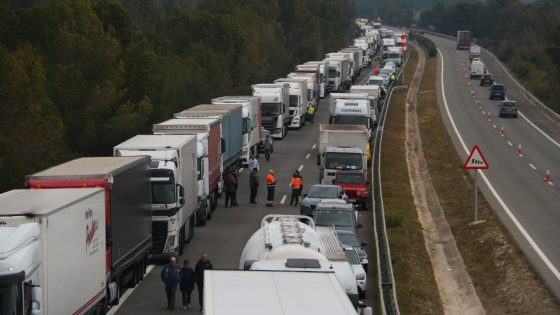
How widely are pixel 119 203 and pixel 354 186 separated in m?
19.3

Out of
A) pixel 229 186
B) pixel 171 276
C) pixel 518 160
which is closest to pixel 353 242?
pixel 171 276

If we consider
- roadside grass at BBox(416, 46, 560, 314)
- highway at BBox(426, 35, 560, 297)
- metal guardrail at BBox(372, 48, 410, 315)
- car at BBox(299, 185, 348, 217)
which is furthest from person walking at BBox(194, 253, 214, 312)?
car at BBox(299, 185, 348, 217)

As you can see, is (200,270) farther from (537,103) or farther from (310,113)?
(537,103)

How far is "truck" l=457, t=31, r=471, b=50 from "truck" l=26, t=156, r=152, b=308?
495 feet

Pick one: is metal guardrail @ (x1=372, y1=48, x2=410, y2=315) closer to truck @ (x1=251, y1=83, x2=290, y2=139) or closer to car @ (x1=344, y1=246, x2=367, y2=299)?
car @ (x1=344, y1=246, x2=367, y2=299)

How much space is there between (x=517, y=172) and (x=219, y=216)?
18.7 m

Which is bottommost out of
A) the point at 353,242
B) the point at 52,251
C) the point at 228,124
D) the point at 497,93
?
the point at 497,93

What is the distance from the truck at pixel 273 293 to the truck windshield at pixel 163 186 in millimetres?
14590

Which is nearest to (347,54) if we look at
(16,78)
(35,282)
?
(16,78)

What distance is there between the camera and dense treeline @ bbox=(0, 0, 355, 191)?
113 feet

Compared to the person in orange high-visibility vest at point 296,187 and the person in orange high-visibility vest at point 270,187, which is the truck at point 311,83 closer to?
the person in orange high-visibility vest at point 270,187

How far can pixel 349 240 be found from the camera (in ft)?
96.6

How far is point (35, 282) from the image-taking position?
56.1ft

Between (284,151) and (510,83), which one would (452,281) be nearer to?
(284,151)
